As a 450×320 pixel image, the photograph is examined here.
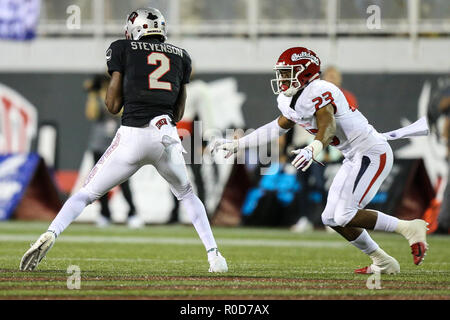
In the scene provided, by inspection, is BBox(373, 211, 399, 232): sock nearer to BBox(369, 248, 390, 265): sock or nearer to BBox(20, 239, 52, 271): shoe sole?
BBox(369, 248, 390, 265): sock

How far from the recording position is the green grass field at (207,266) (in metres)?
5.41

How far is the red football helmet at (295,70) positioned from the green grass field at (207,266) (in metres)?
1.39

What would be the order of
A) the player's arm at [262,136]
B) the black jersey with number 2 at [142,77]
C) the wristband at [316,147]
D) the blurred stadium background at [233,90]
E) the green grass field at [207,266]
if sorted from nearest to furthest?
the green grass field at [207,266]
the wristband at [316,147]
the black jersey with number 2 at [142,77]
the player's arm at [262,136]
the blurred stadium background at [233,90]

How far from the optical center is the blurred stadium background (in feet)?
45.3

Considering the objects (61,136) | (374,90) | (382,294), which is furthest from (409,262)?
(61,136)

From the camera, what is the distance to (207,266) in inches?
288

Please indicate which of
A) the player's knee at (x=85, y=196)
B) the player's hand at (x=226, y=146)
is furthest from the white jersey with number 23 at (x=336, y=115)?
the player's knee at (x=85, y=196)

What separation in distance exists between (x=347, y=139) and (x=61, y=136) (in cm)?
982

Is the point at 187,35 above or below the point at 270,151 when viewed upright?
above

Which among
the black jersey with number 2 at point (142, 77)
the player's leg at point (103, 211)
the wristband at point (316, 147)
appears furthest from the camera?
the player's leg at point (103, 211)

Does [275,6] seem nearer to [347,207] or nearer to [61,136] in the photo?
[61,136]

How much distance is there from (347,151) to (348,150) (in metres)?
0.02

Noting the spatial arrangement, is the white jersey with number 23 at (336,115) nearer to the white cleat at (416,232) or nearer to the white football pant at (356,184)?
the white football pant at (356,184)

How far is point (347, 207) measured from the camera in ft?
21.8
